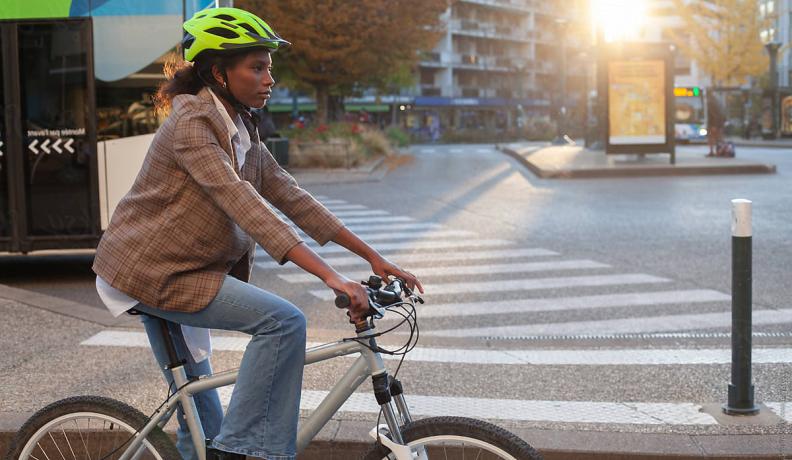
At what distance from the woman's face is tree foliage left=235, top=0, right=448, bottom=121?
1037 inches

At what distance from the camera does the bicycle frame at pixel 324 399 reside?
3.00 meters

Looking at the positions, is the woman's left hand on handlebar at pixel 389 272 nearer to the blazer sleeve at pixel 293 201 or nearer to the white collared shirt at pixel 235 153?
the blazer sleeve at pixel 293 201

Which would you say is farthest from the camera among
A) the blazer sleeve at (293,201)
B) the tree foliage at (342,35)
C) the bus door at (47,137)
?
the tree foliage at (342,35)

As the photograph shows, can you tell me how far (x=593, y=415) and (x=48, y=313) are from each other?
15.2 feet

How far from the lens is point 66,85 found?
33.1ft

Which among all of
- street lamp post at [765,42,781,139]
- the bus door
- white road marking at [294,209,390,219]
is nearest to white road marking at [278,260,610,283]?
the bus door

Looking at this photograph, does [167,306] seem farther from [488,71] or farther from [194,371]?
[488,71]

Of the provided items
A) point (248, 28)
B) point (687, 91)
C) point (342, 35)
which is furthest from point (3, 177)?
point (687, 91)

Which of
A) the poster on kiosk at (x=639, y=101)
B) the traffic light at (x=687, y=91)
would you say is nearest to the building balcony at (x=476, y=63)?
the traffic light at (x=687, y=91)

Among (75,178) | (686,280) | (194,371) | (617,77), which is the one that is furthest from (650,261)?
(617,77)

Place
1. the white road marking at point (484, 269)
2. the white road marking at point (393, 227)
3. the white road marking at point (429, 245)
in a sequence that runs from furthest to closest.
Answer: the white road marking at point (393, 227)
the white road marking at point (429, 245)
the white road marking at point (484, 269)

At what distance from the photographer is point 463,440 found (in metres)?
2.94

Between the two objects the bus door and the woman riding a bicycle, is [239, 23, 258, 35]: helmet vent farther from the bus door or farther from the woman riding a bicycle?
the bus door

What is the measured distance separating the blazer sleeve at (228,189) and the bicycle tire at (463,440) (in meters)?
0.62
